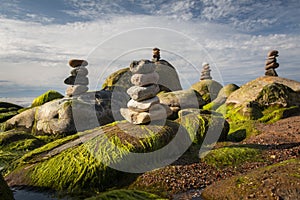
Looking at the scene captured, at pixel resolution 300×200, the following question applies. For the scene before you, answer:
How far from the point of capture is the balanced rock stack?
964cm

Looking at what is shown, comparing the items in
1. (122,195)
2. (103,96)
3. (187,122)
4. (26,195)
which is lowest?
(26,195)

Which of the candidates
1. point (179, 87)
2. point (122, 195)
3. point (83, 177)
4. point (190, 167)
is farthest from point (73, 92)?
point (179, 87)

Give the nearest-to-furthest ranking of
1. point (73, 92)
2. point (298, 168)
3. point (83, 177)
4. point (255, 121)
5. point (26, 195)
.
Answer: point (298, 168) < point (26, 195) < point (83, 177) < point (255, 121) < point (73, 92)

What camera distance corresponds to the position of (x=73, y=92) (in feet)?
57.5

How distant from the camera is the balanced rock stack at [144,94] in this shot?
380 inches

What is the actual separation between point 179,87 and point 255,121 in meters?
20.0

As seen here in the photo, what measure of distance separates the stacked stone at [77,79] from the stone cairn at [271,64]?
17.5 metres

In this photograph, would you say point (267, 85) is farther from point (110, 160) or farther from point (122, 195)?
point (122, 195)

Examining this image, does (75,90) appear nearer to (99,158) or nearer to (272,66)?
(99,158)

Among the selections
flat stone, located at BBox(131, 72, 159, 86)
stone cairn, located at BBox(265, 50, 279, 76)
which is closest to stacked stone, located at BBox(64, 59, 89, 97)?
flat stone, located at BBox(131, 72, 159, 86)

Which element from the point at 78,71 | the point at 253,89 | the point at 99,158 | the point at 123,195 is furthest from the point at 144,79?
the point at 253,89

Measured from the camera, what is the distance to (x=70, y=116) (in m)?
15.5

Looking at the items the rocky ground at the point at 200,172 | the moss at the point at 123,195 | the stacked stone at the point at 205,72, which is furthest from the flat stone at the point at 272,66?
the moss at the point at 123,195

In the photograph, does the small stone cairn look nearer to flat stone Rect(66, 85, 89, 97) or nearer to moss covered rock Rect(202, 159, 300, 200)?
moss covered rock Rect(202, 159, 300, 200)
